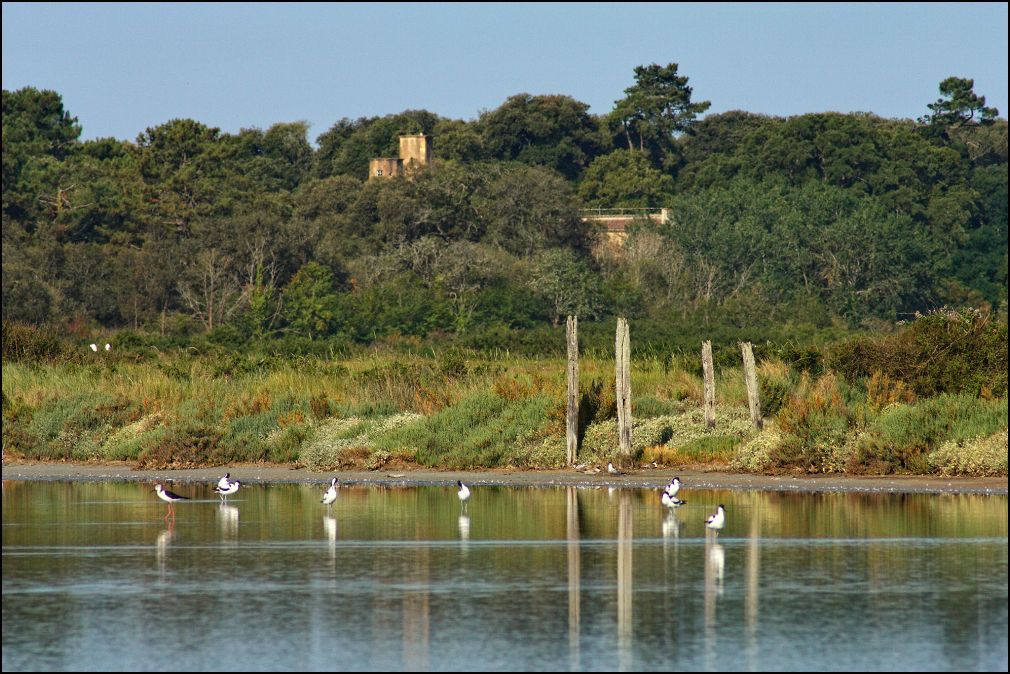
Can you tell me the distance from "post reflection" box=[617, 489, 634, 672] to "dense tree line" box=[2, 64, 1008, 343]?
150ft

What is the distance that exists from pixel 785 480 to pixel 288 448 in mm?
10537

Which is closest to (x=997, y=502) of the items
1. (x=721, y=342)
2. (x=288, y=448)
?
(x=288, y=448)

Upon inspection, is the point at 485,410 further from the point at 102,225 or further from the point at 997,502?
the point at 102,225

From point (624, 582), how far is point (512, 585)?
122 centimetres

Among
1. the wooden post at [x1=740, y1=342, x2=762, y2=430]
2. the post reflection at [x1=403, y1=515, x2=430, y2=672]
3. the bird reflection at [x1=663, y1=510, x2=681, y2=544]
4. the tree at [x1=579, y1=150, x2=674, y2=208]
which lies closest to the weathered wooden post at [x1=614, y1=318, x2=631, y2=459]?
the wooden post at [x1=740, y1=342, x2=762, y2=430]

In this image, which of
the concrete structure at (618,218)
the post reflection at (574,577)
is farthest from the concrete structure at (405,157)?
the post reflection at (574,577)

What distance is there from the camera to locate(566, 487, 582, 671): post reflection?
14.6 meters

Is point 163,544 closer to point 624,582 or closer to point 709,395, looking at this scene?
point 624,582

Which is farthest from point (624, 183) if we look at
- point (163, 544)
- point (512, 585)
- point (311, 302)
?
point (512, 585)

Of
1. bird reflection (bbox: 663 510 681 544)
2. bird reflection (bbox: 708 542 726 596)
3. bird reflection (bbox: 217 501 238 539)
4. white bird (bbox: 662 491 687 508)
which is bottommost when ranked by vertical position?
bird reflection (bbox: 217 501 238 539)

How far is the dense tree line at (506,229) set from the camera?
263 ft

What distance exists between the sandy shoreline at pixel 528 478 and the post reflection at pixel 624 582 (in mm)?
2786

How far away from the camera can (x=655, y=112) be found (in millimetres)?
120312

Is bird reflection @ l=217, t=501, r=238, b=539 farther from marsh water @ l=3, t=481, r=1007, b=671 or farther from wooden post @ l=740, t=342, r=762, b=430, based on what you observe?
wooden post @ l=740, t=342, r=762, b=430
